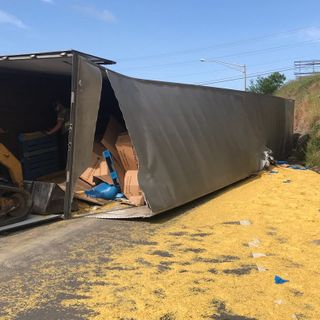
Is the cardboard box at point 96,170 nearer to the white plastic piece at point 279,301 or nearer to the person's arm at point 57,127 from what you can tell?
the person's arm at point 57,127

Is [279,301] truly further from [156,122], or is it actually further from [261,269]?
[156,122]

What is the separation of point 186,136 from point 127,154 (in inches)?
52.8

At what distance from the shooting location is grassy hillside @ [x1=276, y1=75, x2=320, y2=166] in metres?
18.2

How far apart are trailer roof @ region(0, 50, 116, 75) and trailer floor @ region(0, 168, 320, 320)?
286 cm

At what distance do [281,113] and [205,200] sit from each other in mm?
10321

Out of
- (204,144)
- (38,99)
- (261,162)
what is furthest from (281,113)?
(38,99)

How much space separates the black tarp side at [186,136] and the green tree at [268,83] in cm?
3890

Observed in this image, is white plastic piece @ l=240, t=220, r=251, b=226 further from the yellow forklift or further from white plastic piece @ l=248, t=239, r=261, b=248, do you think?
the yellow forklift

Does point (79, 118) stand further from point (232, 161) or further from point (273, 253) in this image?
point (232, 161)

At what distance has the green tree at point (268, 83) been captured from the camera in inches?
2090

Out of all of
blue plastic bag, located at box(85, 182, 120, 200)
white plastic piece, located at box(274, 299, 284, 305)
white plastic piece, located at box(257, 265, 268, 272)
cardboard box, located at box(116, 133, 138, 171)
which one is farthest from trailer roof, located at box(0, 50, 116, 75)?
white plastic piece, located at box(274, 299, 284, 305)

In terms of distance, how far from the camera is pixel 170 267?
18.4ft

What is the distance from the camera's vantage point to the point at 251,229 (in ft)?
24.7

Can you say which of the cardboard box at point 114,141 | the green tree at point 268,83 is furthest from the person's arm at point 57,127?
the green tree at point 268,83
